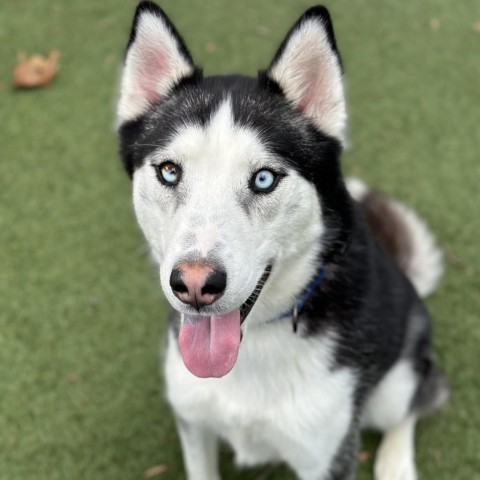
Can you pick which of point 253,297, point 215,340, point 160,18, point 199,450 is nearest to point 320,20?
point 160,18

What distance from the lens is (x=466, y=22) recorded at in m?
4.89

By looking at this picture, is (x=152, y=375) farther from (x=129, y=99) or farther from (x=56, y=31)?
(x=56, y=31)

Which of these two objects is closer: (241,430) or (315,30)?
(315,30)

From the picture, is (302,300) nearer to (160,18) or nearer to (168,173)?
(168,173)

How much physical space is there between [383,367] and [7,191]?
2609mm

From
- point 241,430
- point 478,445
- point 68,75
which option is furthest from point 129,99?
point 68,75

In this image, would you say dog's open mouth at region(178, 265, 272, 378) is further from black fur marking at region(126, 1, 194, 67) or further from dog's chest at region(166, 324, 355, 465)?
black fur marking at region(126, 1, 194, 67)

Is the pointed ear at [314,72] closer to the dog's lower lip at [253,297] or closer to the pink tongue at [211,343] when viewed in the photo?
→ the dog's lower lip at [253,297]

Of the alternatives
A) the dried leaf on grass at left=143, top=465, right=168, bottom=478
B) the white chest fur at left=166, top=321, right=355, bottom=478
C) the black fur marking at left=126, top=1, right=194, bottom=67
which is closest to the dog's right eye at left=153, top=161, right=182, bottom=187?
the black fur marking at left=126, top=1, right=194, bottom=67

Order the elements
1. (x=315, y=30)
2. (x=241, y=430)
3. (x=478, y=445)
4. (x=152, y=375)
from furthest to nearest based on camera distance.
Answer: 1. (x=152, y=375)
2. (x=478, y=445)
3. (x=241, y=430)
4. (x=315, y=30)

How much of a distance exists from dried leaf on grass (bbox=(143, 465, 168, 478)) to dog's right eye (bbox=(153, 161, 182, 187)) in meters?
1.48

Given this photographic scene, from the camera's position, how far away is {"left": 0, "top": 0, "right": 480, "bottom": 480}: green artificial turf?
283cm

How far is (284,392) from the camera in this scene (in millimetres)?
2139

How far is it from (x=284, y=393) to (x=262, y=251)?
2.05 feet
